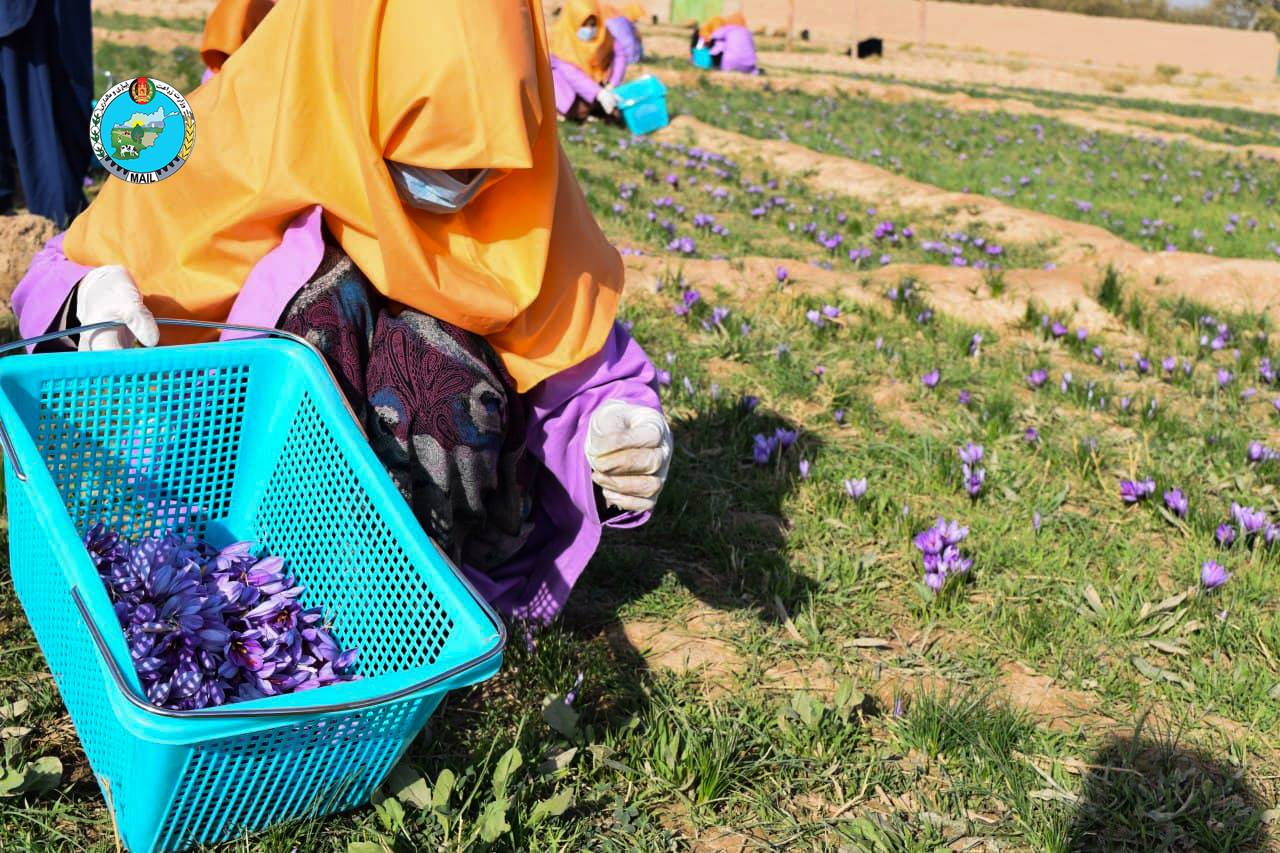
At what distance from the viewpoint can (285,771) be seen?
1.62 m

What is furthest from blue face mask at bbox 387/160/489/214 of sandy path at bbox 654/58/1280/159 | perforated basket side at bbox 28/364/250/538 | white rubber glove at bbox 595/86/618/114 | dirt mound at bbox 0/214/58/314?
sandy path at bbox 654/58/1280/159

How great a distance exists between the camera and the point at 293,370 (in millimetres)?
2137

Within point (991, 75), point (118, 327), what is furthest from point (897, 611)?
point (991, 75)

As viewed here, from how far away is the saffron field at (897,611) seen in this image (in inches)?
81.0

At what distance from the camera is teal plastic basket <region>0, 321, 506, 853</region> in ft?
4.78

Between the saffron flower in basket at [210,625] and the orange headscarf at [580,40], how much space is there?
11.7 metres

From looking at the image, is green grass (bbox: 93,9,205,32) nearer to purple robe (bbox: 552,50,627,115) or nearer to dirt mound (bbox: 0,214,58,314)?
purple robe (bbox: 552,50,627,115)

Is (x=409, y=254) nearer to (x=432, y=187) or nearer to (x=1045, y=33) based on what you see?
(x=432, y=187)

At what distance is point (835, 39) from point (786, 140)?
35478mm

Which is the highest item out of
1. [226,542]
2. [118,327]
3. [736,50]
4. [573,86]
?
[118,327]

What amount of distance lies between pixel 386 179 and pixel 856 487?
1.70 metres

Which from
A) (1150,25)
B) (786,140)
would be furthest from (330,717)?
(1150,25)

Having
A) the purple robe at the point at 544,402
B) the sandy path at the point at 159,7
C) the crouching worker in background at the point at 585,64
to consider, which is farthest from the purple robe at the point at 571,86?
the sandy path at the point at 159,7

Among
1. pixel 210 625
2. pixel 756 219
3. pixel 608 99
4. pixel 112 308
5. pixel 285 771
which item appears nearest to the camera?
pixel 285 771
